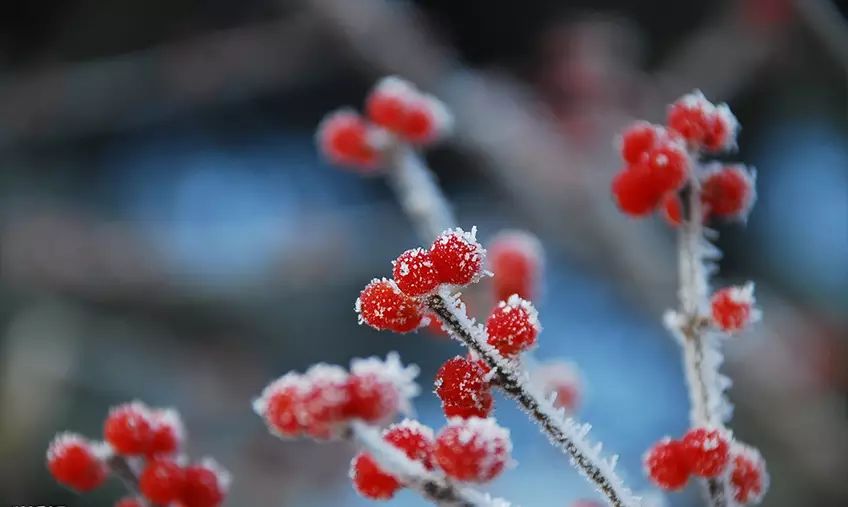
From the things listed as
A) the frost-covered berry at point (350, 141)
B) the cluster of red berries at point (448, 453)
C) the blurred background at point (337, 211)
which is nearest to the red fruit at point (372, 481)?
the cluster of red berries at point (448, 453)

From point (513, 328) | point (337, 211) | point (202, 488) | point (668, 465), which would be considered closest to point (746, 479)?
point (668, 465)

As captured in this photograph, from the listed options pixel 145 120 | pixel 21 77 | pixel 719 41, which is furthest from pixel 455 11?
pixel 21 77

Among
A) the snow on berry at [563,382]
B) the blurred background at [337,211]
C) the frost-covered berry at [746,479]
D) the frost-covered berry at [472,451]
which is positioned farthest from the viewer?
the blurred background at [337,211]

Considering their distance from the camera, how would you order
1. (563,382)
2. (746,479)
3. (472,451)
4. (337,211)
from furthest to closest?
(337,211)
(563,382)
(746,479)
(472,451)

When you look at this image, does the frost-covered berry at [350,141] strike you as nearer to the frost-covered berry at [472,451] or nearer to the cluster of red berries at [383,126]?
the cluster of red berries at [383,126]

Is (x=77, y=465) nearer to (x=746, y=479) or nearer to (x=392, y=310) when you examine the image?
(x=392, y=310)

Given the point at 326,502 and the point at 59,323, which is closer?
the point at 326,502

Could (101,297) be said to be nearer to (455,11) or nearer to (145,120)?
(145,120)
